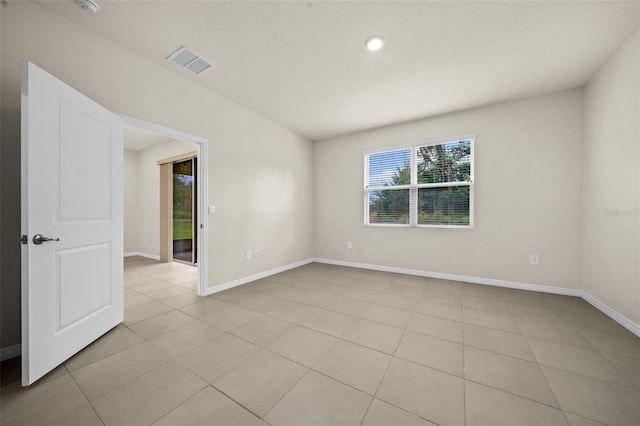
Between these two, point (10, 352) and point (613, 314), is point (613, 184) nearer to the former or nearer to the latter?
point (613, 314)

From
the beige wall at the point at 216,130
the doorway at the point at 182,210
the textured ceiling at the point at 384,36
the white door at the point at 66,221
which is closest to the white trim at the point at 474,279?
the beige wall at the point at 216,130

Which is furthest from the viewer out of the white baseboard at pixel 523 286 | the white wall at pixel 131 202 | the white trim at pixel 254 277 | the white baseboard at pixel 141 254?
the white wall at pixel 131 202

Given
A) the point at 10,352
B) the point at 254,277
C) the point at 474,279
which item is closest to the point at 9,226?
the point at 10,352

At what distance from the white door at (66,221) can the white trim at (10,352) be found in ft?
1.44

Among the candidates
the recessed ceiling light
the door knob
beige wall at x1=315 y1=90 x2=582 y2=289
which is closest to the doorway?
the door knob

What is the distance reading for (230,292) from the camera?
3.32m

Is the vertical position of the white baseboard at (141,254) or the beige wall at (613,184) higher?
the beige wall at (613,184)

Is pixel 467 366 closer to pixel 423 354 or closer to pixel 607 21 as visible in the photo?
pixel 423 354

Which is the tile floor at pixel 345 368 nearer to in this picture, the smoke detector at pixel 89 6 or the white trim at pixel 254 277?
the white trim at pixel 254 277

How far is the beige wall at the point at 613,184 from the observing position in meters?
2.22

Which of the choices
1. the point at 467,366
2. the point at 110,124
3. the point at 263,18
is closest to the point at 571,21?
the point at 263,18

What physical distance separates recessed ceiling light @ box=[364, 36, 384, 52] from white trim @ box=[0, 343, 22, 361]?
3.88 metres

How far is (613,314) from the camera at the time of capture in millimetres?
2463

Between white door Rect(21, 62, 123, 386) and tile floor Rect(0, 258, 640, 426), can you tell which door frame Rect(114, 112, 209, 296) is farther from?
white door Rect(21, 62, 123, 386)
